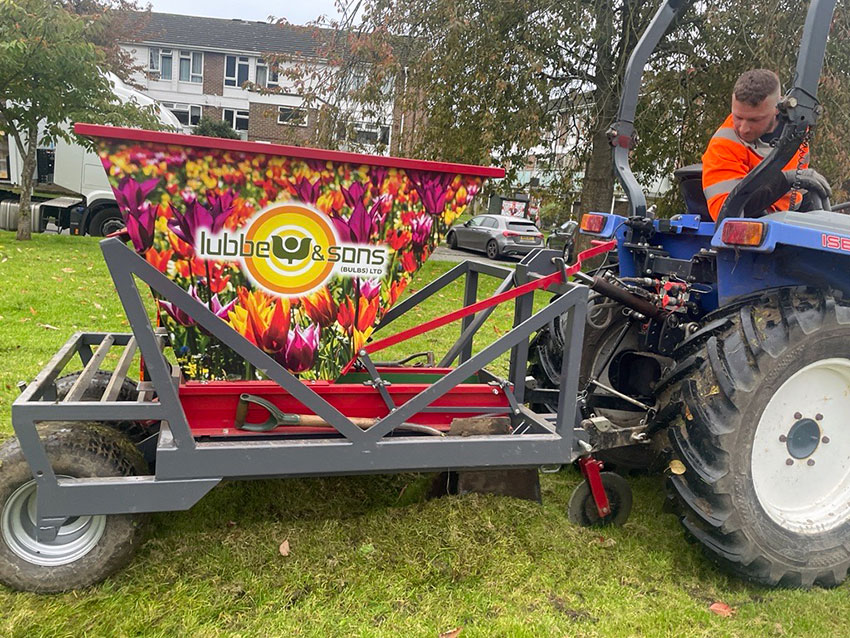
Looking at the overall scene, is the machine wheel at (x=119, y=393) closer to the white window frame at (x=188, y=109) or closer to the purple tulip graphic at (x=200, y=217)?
the purple tulip graphic at (x=200, y=217)

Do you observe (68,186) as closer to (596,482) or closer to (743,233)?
(596,482)

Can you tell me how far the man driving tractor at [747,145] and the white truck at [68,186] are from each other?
12282mm

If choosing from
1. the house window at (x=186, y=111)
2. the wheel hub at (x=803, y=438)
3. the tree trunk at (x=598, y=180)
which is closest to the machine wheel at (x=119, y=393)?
the wheel hub at (x=803, y=438)

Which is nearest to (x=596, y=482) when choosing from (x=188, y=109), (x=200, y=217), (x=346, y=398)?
(x=346, y=398)

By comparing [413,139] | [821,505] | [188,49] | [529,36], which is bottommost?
[821,505]

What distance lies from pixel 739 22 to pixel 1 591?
360 inches

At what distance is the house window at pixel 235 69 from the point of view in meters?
34.1

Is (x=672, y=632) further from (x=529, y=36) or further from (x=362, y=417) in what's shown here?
(x=529, y=36)

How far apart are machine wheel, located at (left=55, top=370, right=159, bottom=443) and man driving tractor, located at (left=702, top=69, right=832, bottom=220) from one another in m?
2.70

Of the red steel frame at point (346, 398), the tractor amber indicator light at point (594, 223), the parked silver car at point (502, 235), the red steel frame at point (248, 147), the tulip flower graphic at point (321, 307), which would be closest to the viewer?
the red steel frame at point (248, 147)

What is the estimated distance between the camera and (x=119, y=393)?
2.99m

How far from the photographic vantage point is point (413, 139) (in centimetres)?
984

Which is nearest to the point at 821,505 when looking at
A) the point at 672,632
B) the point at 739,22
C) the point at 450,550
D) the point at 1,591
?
the point at 672,632

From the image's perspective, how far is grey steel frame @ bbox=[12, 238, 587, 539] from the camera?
88.9 inches
